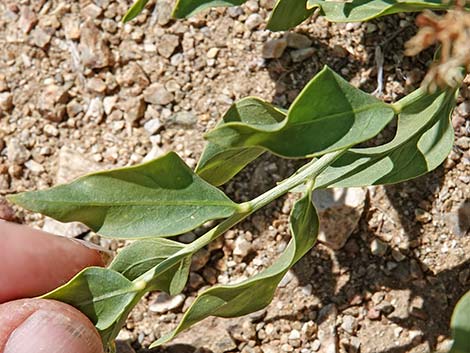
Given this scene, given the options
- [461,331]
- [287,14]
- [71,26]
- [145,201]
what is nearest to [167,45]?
[71,26]

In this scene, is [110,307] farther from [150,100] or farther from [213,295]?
[150,100]

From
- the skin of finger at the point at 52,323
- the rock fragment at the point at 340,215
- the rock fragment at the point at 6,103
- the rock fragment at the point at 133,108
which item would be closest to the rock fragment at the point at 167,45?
the rock fragment at the point at 133,108

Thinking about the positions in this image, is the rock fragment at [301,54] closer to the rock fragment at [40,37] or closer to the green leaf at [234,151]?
the green leaf at [234,151]

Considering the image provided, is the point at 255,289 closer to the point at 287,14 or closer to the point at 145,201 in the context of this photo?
the point at 145,201

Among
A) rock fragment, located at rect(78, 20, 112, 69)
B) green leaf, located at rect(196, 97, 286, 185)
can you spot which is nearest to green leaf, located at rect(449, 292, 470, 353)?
green leaf, located at rect(196, 97, 286, 185)

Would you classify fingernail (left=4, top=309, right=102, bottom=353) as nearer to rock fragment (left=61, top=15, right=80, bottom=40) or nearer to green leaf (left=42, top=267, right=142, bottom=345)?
green leaf (left=42, top=267, right=142, bottom=345)

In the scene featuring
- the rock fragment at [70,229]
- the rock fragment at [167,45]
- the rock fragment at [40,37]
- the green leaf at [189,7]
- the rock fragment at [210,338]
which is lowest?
the rock fragment at [210,338]
